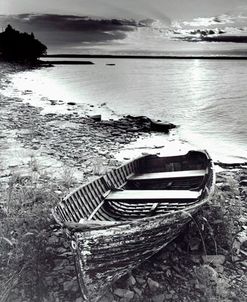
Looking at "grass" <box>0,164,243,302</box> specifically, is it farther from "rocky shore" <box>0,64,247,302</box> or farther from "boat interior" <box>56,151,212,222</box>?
"boat interior" <box>56,151,212,222</box>

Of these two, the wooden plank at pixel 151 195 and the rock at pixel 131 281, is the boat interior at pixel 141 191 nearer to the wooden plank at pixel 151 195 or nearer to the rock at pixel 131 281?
the wooden plank at pixel 151 195

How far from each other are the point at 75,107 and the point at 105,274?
66.8ft

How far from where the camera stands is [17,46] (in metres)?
84.4

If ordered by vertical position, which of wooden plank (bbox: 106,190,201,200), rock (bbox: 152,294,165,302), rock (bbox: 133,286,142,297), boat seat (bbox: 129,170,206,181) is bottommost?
rock (bbox: 152,294,165,302)

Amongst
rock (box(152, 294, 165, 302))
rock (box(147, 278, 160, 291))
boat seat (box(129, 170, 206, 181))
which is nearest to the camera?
rock (box(152, 294, 165, 302))

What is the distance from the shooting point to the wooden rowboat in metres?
4.37

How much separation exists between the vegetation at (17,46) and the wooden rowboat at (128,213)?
83.0 m

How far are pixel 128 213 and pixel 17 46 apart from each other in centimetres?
8610

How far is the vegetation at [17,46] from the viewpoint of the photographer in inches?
3281

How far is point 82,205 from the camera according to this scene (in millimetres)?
5836

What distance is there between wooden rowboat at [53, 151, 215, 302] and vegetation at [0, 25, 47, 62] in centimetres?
8300

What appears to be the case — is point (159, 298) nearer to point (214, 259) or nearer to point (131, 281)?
point (131, 281)

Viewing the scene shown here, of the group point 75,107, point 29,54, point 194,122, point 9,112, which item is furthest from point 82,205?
point 29,54

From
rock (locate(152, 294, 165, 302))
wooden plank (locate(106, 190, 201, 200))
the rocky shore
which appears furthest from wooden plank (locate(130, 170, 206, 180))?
rock (locate(152, 294, 165, 302))
